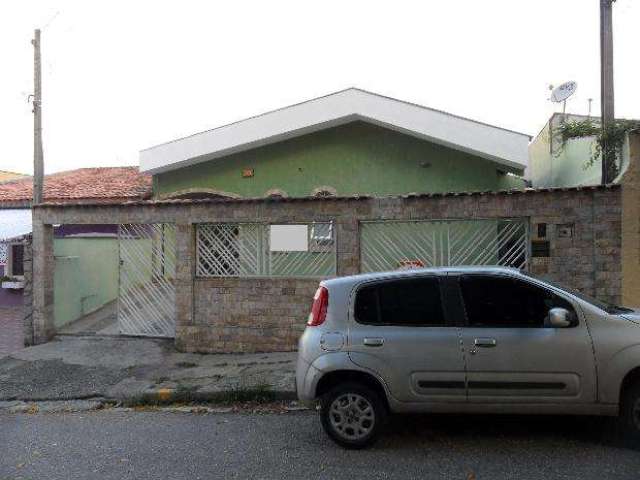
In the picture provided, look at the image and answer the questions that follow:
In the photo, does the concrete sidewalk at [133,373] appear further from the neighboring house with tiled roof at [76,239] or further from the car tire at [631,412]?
the car tire at [631,412]

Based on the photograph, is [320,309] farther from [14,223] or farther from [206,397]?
[14,223]

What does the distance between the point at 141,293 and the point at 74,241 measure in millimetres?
2430

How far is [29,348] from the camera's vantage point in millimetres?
8766

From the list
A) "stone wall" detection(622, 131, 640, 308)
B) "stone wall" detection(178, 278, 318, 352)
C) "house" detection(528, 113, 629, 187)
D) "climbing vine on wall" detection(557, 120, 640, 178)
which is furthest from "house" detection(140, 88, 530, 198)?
"stone wall" detection(178, 278, 318, 352)

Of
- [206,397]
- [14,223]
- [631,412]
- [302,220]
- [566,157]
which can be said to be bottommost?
[206,397]

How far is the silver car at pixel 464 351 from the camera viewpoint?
167 inches

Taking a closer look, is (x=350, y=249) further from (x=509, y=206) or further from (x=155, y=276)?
(x=155, y=276)

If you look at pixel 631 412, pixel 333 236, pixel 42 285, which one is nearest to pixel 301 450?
pixel 631 412

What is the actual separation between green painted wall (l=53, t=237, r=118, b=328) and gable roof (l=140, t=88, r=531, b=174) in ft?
7.39

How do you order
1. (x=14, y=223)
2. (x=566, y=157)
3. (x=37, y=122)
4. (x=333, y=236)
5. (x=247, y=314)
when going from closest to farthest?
(x=333, y=236), (x=247, y=314), (x=37, y=122), (x=566, y=157), (x=14, y=223)

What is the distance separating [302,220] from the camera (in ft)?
26.4

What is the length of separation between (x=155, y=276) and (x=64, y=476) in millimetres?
5319

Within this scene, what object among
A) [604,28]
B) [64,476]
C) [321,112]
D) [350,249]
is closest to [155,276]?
[350,249]

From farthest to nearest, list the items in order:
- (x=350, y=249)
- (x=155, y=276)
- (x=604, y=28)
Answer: (x=155, y=276) < (x=604, y=28) < (x=350, y=249)
